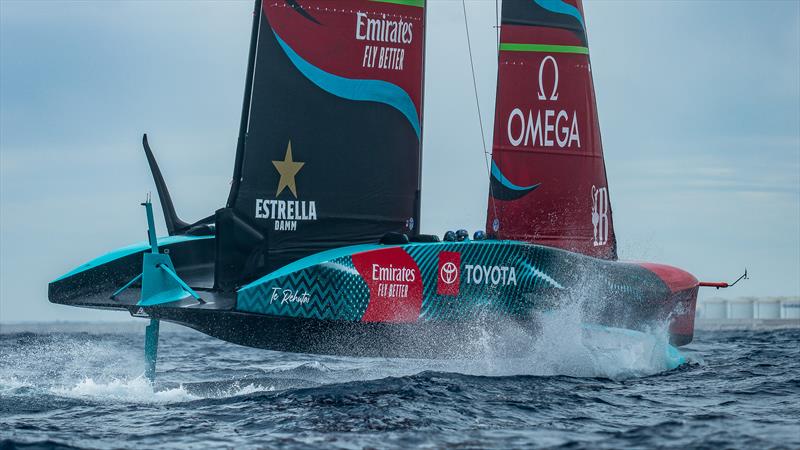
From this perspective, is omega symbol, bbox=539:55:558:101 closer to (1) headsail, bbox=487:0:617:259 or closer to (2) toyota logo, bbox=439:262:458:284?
(1) headsail, bbox=487:0:617:259

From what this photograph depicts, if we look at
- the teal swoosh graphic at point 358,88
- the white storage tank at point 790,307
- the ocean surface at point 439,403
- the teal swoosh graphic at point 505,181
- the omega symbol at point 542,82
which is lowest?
the ocean surface at point 439,403

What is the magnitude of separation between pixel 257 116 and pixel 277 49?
865 mm

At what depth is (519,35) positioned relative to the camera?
51.9ft

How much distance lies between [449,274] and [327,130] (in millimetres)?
2338

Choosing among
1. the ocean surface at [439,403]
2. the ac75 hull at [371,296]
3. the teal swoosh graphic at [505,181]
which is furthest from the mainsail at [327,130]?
the teal swoosh graphic at [505,181]

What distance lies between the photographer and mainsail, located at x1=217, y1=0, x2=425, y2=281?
12.4m

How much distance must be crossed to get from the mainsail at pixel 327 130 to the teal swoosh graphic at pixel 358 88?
0.01 metres

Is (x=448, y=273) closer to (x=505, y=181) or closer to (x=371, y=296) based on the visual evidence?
(x=371, y=296)

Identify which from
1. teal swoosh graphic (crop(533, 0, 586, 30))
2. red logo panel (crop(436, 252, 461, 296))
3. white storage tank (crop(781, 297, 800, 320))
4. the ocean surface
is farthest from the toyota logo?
white storage tank (crop(781, 297, 800, 320))

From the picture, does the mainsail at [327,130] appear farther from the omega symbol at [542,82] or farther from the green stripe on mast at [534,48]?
the omega symbol at [542,82]

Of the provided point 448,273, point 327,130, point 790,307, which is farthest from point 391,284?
point 790,307

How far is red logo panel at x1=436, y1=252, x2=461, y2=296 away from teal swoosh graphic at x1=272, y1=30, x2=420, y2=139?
2.04 m

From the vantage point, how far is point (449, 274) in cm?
1234

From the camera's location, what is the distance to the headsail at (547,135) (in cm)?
1541
